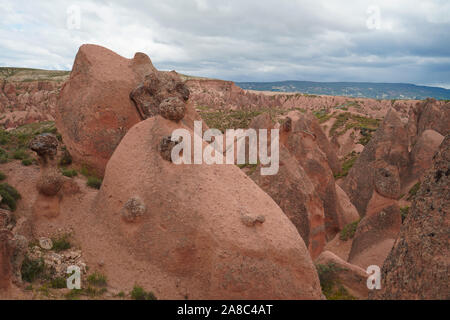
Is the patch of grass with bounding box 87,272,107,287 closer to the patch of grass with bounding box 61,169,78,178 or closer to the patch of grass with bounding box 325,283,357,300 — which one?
the patch of grass with bounding box 61,169,78,178

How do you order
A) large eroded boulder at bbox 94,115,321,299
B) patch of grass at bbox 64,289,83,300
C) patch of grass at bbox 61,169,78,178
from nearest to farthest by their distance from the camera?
patch of grass at bbox 64,289,83,300
large eroded boulder at bbox 94,115,321,299
patch of grass at bbox 61,169,78,178

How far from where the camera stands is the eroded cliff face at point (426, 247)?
4.04 meters

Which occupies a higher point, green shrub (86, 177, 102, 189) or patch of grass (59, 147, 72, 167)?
patch of grass (59, 147, 72, 167)

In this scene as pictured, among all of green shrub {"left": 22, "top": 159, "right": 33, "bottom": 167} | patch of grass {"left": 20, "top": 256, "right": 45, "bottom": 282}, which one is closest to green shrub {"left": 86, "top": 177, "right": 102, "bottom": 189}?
green shrub {"left": 22, "top": 159, "right": 33, "bottom": 167}

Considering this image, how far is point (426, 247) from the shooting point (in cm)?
416

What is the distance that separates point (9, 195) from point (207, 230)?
172 inches

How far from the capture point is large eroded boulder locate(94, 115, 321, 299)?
18.5 ft

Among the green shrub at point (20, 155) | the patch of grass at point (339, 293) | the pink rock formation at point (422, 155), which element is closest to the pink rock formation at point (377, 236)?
the patch of grass at point (339, 293)

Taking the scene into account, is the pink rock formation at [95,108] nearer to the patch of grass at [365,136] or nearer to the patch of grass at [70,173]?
the patch of grass at [70,173]

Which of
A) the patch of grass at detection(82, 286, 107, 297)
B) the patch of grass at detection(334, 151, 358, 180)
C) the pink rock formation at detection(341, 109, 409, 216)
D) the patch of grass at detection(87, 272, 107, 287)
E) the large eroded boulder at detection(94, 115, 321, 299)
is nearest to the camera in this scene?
the patch of grass at detection(82, 286, 107, 297)

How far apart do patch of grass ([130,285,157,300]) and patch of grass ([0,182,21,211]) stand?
3390 millimetres

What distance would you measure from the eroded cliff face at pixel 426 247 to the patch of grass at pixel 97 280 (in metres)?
4.37

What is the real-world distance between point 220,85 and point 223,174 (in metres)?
86.2

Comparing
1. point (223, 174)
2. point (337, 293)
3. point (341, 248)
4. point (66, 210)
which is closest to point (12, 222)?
point (66, 210)
